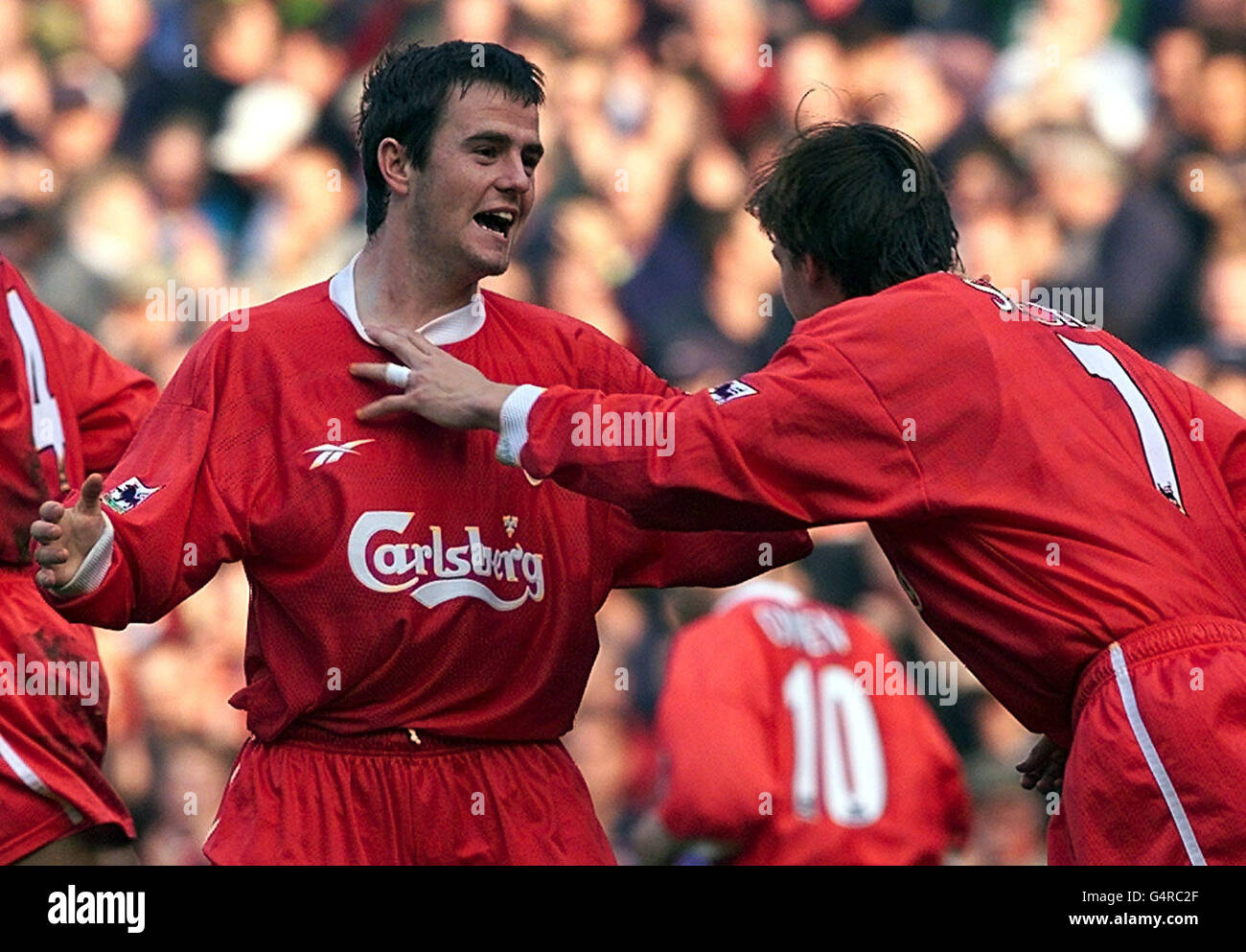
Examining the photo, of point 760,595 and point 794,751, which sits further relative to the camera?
point 760,595

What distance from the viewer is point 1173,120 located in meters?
8.03

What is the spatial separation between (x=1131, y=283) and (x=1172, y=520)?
13.3ft

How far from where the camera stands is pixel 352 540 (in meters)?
3.96

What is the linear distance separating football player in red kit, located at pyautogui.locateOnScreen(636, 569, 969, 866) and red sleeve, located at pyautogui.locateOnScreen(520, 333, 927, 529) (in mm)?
1647

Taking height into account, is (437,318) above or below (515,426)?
above

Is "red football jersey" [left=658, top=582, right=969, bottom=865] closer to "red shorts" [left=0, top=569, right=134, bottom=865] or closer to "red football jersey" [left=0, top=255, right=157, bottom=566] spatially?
"red shorts" [left=0, top=569, right=134, bottom=865]

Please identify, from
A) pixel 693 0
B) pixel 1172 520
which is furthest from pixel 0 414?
pixel 693 0

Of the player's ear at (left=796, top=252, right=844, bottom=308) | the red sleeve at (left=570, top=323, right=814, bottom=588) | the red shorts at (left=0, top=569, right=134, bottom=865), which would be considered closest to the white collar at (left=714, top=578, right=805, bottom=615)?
the red sleeve at (left=570, top=323, right=814, bottom=588)

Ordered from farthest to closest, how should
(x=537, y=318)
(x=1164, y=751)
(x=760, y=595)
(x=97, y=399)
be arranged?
1. (x=760, y=595)
2. (x=97, y=399)
3. (x=537, y=318)
4. (x=1164, y=751)

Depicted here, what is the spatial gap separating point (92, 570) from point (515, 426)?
79 cm

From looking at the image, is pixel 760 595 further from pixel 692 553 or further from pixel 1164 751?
pixel 1164 751

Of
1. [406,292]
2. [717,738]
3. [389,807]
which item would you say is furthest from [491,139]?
[717,738]

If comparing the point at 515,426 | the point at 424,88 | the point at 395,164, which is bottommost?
the point at 515,426

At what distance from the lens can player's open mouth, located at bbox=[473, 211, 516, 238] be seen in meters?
4.15
